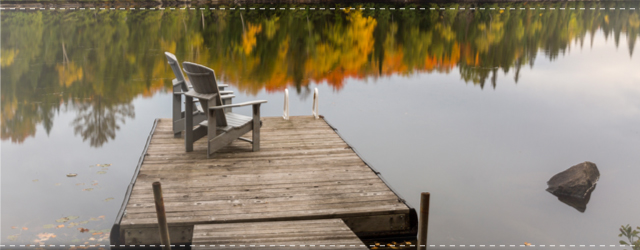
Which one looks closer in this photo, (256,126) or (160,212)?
(160,212)

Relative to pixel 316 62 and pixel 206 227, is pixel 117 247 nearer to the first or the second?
pixel 206 227

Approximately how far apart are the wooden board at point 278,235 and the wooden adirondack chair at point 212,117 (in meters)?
1.71

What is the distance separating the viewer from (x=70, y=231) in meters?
5.15

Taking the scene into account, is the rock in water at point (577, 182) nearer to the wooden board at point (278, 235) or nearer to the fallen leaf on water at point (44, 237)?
the wooden board at point (278, 235)

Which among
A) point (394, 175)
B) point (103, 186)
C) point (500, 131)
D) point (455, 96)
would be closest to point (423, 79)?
point (455, 96)

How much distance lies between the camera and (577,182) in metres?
9.27

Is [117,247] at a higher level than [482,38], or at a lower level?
lower

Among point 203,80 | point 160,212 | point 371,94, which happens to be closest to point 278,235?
point 160,212

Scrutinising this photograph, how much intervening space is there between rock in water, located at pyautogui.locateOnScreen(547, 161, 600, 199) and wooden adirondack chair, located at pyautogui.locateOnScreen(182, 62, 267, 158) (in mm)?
6216

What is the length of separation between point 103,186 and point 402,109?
12.7 metres

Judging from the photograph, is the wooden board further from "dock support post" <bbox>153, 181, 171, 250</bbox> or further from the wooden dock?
"dock support post" <bbox>153, 181, 171, 250</bbox>

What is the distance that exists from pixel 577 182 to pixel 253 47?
1961cm

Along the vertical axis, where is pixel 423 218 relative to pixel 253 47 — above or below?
below

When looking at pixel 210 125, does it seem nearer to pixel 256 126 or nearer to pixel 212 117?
pixel 212 117
